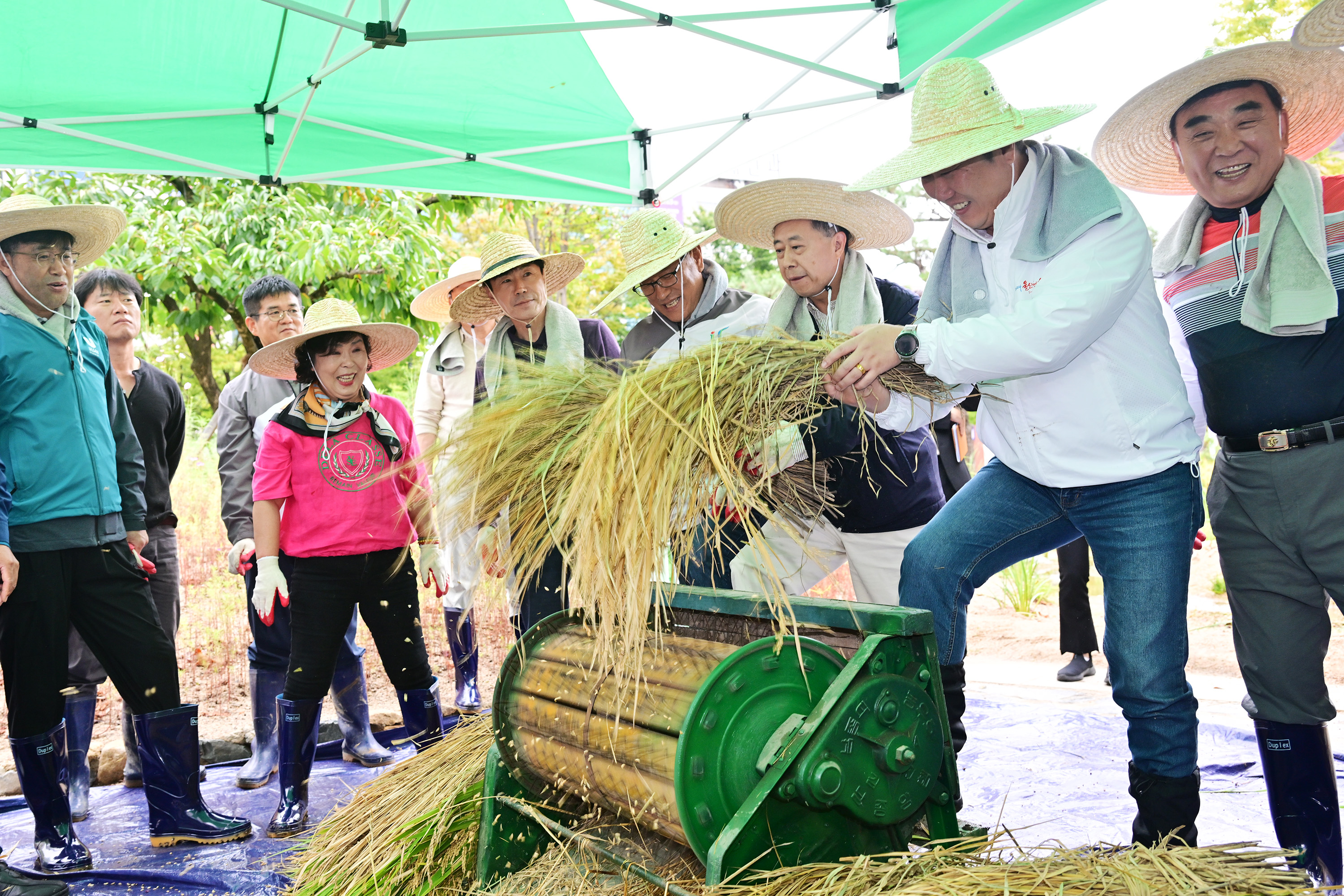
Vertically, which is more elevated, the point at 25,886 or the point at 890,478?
the point at 890,478

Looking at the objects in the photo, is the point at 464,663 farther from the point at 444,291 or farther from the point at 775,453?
the point at 775,453

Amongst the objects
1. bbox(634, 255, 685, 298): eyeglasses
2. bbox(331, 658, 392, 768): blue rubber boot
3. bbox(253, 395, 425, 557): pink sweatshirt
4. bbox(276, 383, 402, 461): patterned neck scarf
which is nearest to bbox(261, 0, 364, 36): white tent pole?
bbox(276, 383, 402, 461): patterned neck scarf

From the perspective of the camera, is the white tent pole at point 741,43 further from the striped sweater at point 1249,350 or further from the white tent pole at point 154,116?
the striped sweater at point 1249,350


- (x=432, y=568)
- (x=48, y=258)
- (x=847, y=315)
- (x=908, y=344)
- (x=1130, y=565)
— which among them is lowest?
(x=432, y=568)

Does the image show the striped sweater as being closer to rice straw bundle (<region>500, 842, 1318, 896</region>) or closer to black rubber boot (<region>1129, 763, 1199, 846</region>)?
black rubber boot (<region>1129, 763, 1199, 846</region>)

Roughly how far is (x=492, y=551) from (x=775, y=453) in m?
0.73

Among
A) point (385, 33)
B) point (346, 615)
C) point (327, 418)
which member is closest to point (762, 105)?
point (385, 33)

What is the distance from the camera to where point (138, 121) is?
4.84 metres

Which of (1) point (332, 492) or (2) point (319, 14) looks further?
(2) point (319, 14)

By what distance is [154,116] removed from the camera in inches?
188

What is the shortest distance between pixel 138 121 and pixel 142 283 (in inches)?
92.4

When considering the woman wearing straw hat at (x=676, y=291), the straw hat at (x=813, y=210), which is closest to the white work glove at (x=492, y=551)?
the woman wearing straw hat at (x=676, y=291)

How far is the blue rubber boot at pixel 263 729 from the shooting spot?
3996mm

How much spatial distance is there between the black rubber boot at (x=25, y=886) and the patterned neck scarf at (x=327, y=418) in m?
1.57
